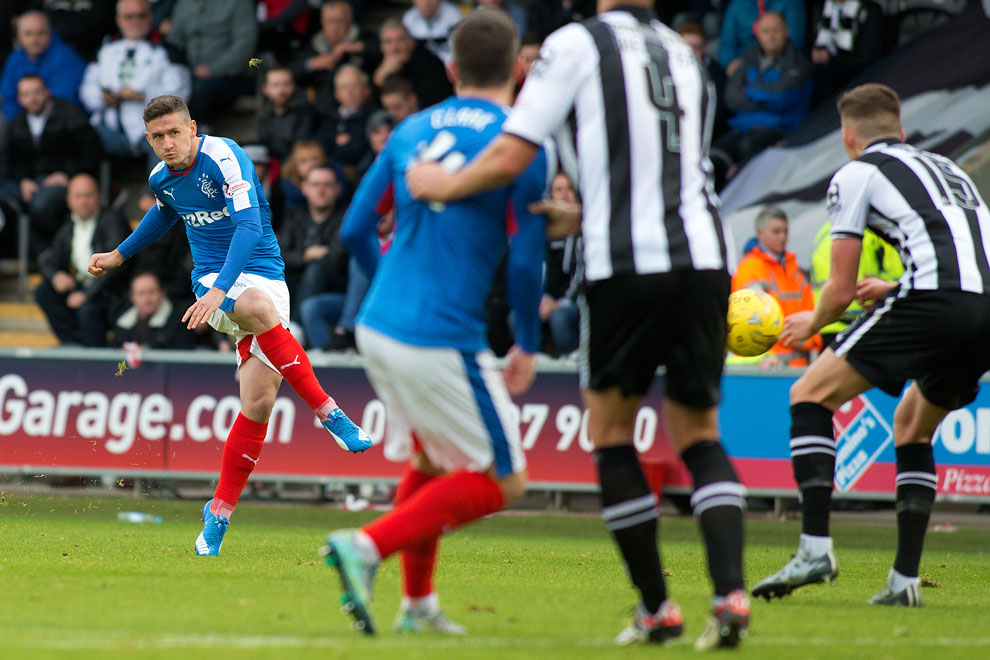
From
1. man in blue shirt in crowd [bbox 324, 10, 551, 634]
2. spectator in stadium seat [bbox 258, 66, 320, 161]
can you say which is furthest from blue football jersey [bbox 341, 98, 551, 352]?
spectator in stadium seat [bbox 258, 66, 320, 161]

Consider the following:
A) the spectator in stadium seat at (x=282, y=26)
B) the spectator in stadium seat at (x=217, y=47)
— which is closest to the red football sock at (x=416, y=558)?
the spectator in stadium seat at (x=217, y=47)

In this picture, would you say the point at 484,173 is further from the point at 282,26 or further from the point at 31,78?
the point at 282,26

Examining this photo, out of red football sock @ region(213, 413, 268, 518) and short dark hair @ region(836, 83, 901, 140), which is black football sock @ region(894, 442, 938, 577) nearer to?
short dark hair @ region(836, 83, 901, 140)

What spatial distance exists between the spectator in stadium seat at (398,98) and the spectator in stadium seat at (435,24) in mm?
1125

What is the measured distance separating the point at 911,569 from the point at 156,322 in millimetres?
9093

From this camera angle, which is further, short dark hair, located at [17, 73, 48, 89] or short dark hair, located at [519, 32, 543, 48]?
short dark hair, located at [17, 73, 48, 89]

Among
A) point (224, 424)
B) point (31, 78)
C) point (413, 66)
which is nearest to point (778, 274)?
point (224, 424)

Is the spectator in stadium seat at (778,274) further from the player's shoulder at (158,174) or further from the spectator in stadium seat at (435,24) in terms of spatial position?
the player's shoulder at (158,174)

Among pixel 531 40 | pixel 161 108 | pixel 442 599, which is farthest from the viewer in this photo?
pixel 531 40

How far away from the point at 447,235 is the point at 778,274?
25.4 ft

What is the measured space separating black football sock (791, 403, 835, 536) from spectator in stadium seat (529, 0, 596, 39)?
9599 millimetres

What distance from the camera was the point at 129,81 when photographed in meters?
15.8

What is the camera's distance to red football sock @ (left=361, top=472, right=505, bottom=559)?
4383mm

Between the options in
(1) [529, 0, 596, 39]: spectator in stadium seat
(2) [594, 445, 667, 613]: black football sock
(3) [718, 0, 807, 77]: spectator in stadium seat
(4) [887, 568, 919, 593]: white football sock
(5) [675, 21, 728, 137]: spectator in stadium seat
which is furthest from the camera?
(1) [529, 0, 596, 39]: spectator in stadium seat
